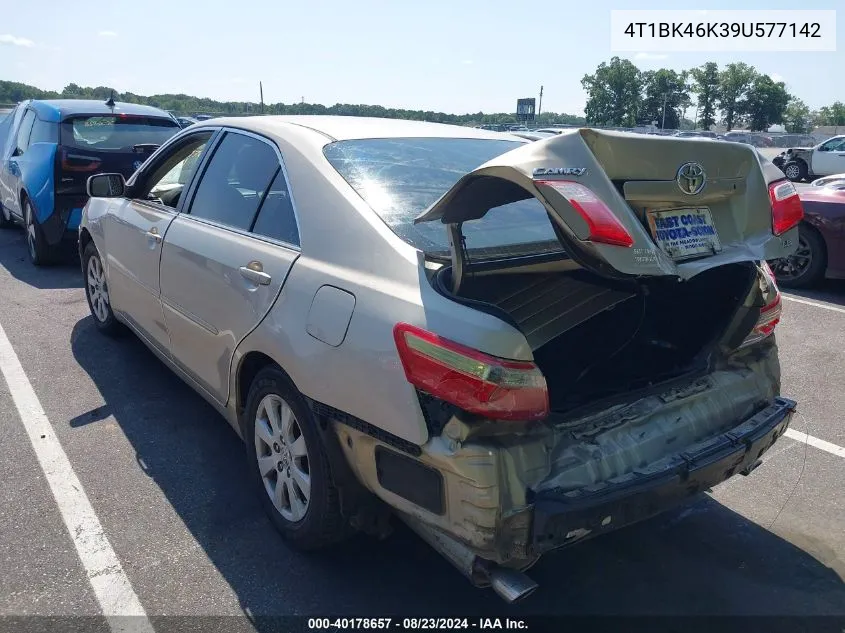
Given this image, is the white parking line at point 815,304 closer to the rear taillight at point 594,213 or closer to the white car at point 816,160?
the rear taillight at point 594,213

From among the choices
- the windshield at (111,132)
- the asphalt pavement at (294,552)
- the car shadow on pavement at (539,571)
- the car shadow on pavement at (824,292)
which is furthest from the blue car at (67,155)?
the car shadow on pavement at (824,292)

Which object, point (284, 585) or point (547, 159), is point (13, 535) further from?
point (547, 159)

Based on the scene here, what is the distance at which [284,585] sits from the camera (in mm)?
2684

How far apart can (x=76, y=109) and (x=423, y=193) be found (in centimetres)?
631

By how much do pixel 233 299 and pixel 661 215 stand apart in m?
1.78

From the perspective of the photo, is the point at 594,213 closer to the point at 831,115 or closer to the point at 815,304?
the point at 815,304

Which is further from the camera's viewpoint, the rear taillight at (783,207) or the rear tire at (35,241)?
the rear tire at (35,241)

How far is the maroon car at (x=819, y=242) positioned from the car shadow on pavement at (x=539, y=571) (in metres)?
4.96

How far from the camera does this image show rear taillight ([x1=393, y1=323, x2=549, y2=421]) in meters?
2.06

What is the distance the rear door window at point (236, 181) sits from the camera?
320 centimetres

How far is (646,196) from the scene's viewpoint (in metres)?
2.26

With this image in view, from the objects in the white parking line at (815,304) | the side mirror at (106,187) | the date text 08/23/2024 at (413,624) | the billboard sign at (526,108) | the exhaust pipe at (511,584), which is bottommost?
the date text 08/23/2024 at (413,624)

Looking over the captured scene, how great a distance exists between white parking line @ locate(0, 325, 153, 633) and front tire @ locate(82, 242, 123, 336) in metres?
0.80

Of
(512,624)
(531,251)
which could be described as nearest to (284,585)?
(512,624)
